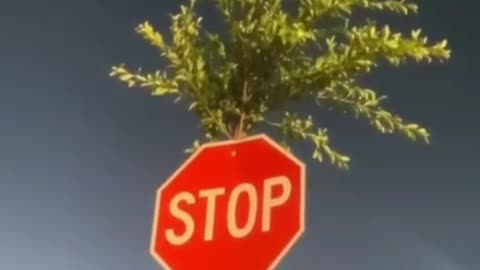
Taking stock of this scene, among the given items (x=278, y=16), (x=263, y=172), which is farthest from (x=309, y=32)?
(x=263, y=172)

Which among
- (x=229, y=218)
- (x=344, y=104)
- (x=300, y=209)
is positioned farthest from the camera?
(x=344, y=104)

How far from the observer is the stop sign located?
2908 millimetres

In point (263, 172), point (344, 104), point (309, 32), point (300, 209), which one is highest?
point (309, 32)

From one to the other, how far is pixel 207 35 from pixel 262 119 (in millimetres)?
565

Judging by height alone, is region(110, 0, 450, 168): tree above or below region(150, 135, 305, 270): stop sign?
above

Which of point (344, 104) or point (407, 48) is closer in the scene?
point (407, 48)

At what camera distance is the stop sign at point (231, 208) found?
2908 mm

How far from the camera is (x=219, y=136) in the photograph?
3895 millimetres

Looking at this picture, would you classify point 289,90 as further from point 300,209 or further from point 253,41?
point 300,209

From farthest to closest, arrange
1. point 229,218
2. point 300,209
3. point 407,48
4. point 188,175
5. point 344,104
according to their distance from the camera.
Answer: point 344,104 → point 407,48 → point 188,175 → point 229,218 → point 300,209

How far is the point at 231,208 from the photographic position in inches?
121

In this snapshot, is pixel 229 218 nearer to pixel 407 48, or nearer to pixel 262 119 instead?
pixel 262 119

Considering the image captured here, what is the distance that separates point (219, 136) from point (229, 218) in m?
0.90

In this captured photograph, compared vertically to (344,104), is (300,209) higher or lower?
lower
